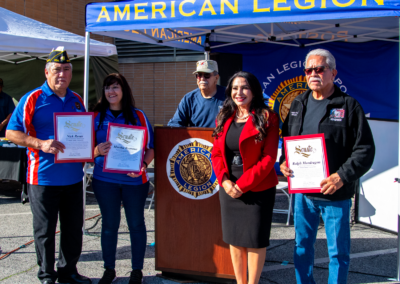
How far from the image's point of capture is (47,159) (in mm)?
2877

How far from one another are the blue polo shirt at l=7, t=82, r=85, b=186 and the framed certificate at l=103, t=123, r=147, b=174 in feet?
1.37

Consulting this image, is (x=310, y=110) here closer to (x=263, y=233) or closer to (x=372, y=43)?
(x=263, y=233)

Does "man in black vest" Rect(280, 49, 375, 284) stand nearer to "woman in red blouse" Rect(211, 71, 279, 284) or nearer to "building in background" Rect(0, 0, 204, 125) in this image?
"woman in red blouse" Rect(211, 71, 279, 284)

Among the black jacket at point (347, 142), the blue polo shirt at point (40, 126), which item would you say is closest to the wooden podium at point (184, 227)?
the blue polo shirt at point (40, 126)

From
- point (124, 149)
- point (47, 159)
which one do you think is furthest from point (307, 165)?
point (47, 159)

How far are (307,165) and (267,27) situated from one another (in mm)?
3814

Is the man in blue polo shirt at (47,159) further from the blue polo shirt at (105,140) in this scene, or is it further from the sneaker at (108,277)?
the sneaker at (108,277)

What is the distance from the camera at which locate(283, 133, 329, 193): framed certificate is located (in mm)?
2396

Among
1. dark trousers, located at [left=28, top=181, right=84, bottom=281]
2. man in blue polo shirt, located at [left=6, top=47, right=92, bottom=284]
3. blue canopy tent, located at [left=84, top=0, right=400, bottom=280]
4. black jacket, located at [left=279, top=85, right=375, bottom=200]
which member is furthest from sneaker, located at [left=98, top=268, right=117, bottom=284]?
blue canopy tent, located at [left=84, top=0, right=400, bottom=280]

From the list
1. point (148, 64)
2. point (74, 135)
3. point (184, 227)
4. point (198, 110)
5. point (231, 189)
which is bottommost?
point (184, 227)

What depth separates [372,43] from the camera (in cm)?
581

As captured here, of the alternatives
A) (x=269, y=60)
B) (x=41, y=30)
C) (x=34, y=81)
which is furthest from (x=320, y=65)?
(x=34, y=81)

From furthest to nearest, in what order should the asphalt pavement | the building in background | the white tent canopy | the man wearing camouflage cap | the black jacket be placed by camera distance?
the building in background < the man wearing camouflage cap < the white tent canopy < the asphalt pavement < the black jacket

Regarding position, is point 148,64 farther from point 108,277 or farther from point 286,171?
point 286,171
